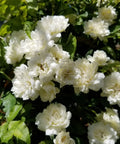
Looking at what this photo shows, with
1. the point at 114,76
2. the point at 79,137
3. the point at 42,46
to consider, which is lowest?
the point at 79,137

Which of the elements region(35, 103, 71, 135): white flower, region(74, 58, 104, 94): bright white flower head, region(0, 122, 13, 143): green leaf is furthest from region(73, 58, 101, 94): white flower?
region(0, 122, 13, 143): green leaf

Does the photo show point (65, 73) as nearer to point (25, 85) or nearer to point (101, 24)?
point (25, 85)

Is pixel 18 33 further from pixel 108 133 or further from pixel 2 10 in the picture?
pixel 108 133

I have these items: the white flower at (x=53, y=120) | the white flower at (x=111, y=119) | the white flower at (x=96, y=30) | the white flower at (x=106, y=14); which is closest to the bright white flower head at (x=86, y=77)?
the white flower at (x=53, y=120)

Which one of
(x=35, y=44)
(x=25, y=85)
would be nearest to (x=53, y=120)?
(x=25, y=85)

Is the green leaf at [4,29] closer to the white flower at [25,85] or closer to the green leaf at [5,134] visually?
the white flower at [25,85]

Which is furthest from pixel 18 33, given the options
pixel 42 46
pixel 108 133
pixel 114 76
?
pixel 108 133
